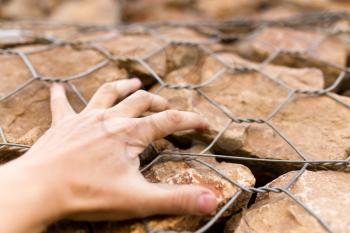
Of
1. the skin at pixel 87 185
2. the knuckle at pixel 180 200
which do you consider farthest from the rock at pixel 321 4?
the knuckle at pixel 180 200

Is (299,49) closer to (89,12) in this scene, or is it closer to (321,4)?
(321,4)

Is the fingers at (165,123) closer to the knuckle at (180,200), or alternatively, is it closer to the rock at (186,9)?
the knuckle at (180,200)

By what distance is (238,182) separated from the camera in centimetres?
88

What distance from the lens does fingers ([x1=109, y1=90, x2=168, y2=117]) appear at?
3.12ft

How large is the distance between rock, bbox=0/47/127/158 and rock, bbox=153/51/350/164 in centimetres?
20

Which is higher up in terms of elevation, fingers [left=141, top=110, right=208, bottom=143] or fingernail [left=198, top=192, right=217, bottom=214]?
fingers [left=141, top=110, right=208, bottom=143]

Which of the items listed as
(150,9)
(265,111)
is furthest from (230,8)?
(265,111)

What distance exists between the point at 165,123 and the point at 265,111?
38 cm

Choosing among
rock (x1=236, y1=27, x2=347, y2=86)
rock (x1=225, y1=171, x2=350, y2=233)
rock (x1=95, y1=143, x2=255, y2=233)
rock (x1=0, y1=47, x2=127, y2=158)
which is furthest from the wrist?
rock (x1=236, y1=27, x2=347, y2=86)

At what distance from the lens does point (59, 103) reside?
1055 millimetres

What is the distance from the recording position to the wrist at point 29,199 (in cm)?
71

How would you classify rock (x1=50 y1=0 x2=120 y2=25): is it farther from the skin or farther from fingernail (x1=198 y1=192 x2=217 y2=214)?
fingernail (x1=198 y1=192 x2=217 y2=214)

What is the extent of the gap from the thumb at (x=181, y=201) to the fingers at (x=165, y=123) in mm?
167

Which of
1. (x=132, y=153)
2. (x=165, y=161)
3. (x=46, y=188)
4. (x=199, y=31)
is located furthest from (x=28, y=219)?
(x=199, y=31)
